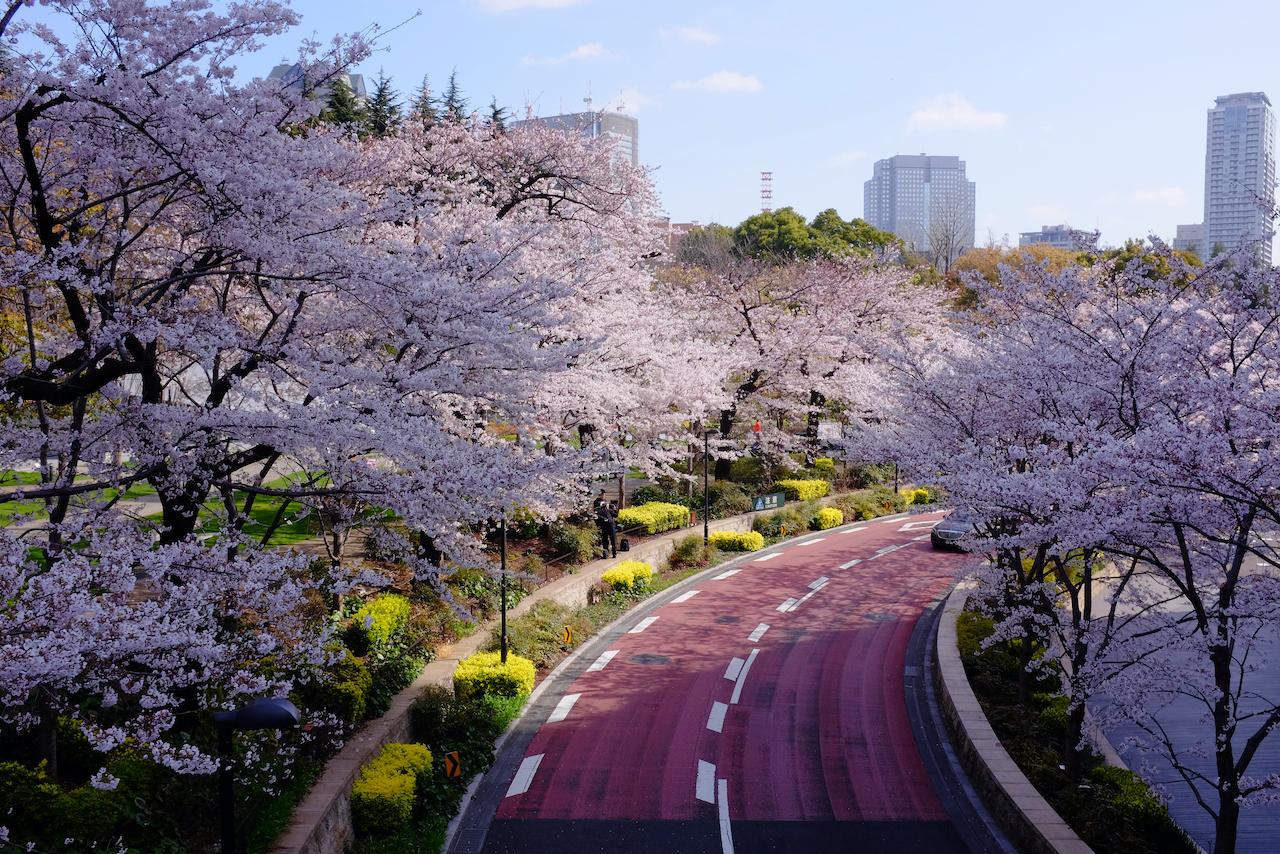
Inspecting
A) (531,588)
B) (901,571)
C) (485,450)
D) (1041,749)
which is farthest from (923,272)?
(485,450)

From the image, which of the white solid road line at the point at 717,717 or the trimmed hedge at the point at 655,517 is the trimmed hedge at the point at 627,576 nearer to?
the trimmed hedge at the point at 655,517

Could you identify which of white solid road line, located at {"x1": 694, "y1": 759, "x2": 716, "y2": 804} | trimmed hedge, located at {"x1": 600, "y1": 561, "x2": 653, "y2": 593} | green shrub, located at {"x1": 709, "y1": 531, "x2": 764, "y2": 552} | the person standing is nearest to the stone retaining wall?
trimmed hedge, located at {"x1": 600, "y1": 561, "x2": 653, "y2": 593}

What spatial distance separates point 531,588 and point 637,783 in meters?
7.95

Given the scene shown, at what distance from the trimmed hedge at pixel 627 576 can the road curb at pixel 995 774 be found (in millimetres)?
7913

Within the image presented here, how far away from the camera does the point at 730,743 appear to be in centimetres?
1480

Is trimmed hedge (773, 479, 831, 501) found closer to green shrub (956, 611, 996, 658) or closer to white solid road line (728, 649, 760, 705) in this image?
green shrub (956, 611, 996, 658)

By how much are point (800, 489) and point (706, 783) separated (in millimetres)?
22013

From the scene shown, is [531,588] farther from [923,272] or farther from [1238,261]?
[923,272]

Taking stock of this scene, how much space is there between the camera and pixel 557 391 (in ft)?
61.1

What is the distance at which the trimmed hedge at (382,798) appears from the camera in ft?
37.1

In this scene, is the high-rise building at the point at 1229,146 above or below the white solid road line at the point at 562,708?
above

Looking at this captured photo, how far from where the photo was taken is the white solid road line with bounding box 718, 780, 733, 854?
11.6 m

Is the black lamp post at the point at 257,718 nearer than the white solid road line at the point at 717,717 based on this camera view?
Yes

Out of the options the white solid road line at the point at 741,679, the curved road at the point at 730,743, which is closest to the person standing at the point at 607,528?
the curved road at the point at 730,743
